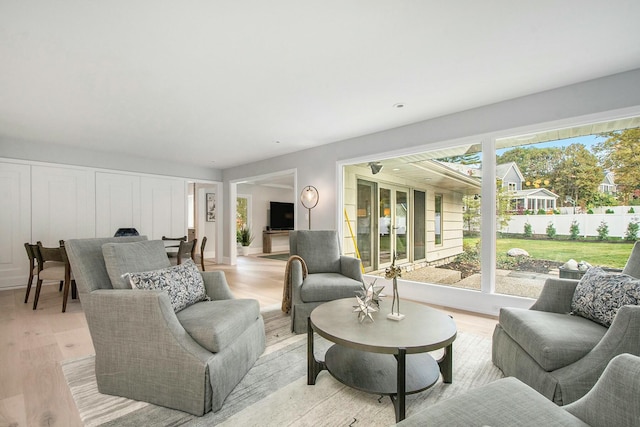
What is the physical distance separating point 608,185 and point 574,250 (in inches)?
27.5

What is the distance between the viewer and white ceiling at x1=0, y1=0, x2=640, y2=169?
1.93m

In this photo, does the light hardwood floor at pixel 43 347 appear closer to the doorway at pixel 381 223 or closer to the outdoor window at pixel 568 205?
the outdoor window at pixel 568 205

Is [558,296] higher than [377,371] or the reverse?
higher

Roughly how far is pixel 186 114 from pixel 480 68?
3174mm

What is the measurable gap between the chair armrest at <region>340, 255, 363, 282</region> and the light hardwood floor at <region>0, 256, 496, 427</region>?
107 centimetres

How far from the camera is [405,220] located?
490cm

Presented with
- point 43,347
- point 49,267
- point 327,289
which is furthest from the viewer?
point 49,267

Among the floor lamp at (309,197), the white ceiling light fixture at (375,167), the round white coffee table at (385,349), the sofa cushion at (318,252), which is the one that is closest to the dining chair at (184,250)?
the floor lamp at (309,197)

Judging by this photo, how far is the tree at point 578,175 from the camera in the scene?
3023 mm

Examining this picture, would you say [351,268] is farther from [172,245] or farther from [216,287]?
[172,245]

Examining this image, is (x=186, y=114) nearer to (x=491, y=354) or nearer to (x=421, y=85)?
(x=421, y=85)

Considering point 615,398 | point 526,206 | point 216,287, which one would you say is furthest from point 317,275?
point 615,398

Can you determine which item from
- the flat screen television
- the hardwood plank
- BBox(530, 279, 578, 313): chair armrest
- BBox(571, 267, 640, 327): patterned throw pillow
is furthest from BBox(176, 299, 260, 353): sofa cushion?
the flat screen television

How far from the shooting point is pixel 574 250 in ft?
10.4
